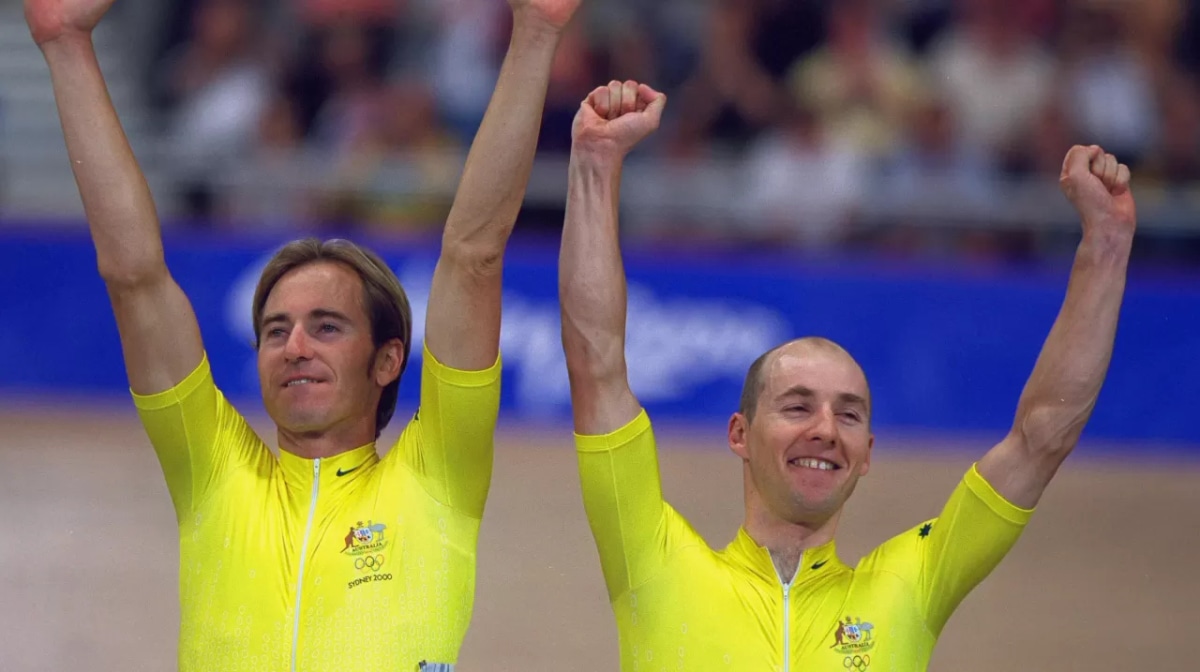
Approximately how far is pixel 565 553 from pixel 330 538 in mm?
4902

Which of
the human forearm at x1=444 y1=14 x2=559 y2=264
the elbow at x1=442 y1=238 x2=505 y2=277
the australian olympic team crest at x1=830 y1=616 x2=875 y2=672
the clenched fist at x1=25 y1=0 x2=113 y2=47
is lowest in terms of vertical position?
the australian olympic team crest at x1=830 y1=616 x2=875 y2=672

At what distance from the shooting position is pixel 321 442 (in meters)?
4.93

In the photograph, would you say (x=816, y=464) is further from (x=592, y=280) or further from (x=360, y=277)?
(x=360, y=277)

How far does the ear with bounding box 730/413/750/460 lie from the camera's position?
486 centimetres

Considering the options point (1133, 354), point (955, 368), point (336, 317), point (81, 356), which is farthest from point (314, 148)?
point (336, 317)

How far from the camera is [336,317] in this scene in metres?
4.90

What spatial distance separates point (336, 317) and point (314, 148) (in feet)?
27.0

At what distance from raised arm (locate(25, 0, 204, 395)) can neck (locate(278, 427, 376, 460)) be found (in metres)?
0.37

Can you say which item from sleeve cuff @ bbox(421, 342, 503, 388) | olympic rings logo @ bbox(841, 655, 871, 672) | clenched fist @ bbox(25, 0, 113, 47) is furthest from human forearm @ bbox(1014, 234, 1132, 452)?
clenched fist @ bbox(25, 0, 113, 47)

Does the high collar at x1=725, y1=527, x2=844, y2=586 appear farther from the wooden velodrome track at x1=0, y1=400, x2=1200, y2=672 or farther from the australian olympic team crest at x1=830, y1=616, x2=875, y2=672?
the wooden velodrome track at x1=0, y1=400, x2=1200, y2=672

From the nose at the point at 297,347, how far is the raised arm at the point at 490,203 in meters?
0.38

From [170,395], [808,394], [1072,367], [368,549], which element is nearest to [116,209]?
[170,395]

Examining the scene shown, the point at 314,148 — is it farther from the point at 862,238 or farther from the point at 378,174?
the point at 862,238

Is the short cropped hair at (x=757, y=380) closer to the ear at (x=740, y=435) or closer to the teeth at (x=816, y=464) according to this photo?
the ear at (x=740, y=435)
